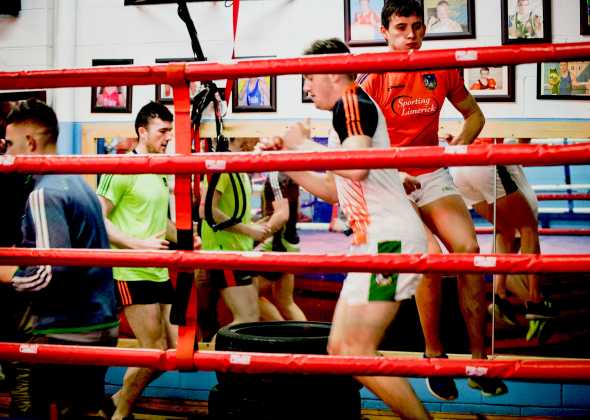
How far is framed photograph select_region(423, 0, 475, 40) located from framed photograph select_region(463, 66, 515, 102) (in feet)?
0.74

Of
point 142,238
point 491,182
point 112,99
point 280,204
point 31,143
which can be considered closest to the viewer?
point 31,143

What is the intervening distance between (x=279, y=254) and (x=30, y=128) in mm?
1106

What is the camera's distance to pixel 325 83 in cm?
208

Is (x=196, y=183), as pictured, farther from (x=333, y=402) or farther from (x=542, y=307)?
(x=542, y=307)

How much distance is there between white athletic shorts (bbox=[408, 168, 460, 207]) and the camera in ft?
8.50

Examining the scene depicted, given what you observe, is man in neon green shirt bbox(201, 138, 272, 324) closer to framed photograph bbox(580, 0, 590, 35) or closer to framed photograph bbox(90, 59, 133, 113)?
framed photograph bbox(90, 59, 133, 113)

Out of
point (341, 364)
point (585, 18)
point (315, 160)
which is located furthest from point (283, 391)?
point (585, 18)

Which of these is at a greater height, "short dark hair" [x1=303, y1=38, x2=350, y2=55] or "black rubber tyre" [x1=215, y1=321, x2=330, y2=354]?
"short dark hair" [x1=303, y1=38, x2=350, y2=55]

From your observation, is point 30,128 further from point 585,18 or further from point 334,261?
point 585,18

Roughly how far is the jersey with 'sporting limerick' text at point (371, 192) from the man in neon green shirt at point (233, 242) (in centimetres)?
131

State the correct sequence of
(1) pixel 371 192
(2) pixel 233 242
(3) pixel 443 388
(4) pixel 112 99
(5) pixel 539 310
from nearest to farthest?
1. (1) pixel 371 192
2. (3) pixel 443 388
3. (2) pixel 233 242
4. (5) pixel 539 310
5. (4) pixel 112 99

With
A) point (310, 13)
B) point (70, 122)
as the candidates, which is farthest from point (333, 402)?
point (70, 122)

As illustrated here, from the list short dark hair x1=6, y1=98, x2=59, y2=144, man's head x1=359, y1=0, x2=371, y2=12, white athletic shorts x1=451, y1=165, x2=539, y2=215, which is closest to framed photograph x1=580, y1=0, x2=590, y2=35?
white athletic shorts x1=451, y1=165, x2=539, y2=215

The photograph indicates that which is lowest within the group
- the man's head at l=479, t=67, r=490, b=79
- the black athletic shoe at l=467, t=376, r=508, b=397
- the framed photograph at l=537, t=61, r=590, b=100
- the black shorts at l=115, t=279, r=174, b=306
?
the black athletic shoe at l=467, t=376, r=508, b=397
